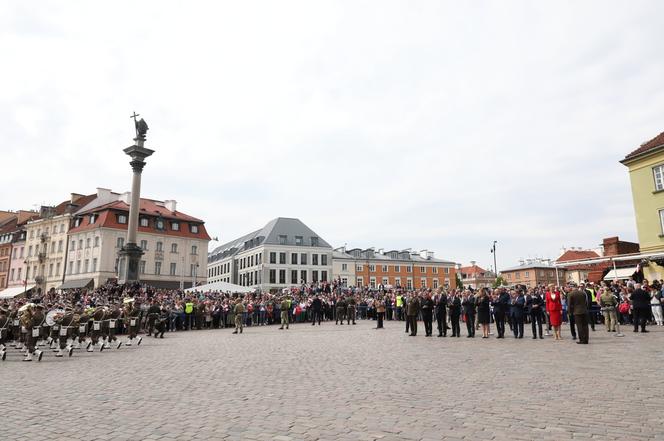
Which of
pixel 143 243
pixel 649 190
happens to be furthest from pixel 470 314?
pixel 143 243

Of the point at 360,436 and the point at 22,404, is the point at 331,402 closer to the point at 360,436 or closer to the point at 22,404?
the point at 360,436

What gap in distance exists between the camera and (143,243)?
66.2 metres

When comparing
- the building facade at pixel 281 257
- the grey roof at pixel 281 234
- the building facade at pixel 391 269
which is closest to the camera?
the building facade at pixel 281 257

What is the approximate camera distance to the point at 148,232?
219ft

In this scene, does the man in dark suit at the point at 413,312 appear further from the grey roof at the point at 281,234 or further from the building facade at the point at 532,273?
the building facade at the point at 532,273

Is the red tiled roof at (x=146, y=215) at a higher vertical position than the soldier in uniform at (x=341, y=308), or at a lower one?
higher

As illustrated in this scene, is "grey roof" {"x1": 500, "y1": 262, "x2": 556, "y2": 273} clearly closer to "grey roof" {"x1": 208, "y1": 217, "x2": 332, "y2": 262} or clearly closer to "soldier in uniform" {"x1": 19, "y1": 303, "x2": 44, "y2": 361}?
"grey roof" {"x1": 208, "y1": 217, "x2": 332, "y2": 262}

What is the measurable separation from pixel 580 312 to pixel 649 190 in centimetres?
2326

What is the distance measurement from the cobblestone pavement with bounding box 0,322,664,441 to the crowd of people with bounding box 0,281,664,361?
1958 millimetres

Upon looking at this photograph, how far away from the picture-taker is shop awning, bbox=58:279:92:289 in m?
61.9

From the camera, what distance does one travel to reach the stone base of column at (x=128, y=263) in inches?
1411

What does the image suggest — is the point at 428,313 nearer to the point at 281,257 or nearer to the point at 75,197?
the point at 281,257

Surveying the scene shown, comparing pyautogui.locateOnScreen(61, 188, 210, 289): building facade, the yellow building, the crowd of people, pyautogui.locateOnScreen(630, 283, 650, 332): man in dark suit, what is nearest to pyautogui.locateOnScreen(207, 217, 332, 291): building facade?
pyautogui.locateOnScreen(61, 188, 210, 289): building facade

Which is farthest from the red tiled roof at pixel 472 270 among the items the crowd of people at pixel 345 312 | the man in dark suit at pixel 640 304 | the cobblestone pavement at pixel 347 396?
the cobblestone pavement at pixel 347 396
